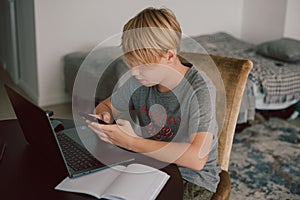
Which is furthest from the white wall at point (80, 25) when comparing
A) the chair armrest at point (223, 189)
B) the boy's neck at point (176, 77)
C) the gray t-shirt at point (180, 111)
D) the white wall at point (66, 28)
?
the chair armrest at point (223, 189)

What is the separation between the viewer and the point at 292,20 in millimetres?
4055

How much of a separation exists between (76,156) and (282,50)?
2.58 metres

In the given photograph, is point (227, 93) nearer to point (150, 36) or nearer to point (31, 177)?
point (150, 36)

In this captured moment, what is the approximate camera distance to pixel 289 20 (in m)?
4.05

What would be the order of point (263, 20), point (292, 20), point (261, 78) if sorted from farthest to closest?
point (263, 20)
point (292, 20)
point (261, 78)

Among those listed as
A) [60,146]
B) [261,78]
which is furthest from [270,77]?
[60,146]

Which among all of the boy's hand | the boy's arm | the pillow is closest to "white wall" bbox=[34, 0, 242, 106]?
the pillow

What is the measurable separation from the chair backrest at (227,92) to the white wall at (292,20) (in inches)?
103

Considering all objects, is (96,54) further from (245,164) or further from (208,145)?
(208,145)

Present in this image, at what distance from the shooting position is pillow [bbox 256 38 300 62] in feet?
11.3

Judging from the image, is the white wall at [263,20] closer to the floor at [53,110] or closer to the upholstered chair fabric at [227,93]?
the floor at [53,110]

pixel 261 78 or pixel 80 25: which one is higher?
pixel 80 25

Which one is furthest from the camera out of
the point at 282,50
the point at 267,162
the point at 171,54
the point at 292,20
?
the point at 292,20

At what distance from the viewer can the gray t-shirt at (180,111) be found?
1.34 meters
